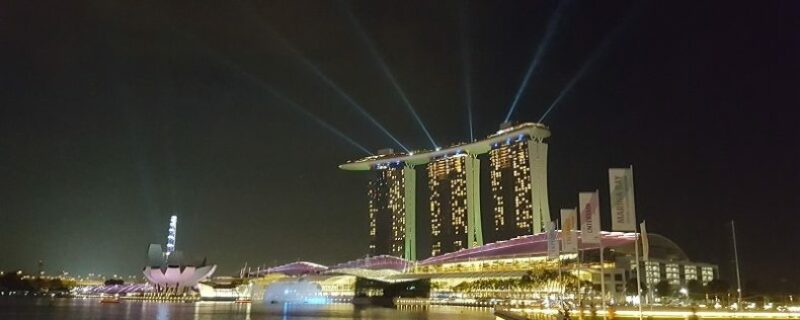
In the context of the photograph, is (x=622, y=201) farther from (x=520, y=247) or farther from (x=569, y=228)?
(x=520, y=247)

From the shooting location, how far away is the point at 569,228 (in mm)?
42906

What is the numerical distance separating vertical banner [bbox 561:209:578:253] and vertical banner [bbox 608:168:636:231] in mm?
9507

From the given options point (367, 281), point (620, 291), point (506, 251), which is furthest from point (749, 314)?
point (367, 281)

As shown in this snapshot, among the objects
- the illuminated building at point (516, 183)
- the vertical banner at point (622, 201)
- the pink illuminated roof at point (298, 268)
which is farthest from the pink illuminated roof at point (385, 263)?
the vertical banner at point (622, 201)

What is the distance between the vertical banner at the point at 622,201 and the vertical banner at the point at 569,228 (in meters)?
9.51

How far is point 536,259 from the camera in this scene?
124375 mm

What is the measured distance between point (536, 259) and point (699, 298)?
92.9 feet

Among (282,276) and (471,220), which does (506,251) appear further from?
(282,276)

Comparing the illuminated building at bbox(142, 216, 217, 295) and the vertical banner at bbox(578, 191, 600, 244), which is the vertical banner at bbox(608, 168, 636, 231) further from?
the illuminated building at bbox(142, 216, 217, 295)

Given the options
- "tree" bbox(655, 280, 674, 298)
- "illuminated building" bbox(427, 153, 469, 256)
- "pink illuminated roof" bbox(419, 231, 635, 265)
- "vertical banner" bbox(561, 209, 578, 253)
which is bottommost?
"tree" bbox(655, 280, 674, 298)

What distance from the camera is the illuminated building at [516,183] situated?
5664 inches

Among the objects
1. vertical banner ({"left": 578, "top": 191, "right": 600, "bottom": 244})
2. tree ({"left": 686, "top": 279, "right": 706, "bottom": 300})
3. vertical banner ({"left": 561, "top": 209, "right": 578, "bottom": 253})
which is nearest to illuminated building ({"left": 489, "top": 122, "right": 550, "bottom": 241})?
tree ({"left": 686, "top": 279, "right": 706, "bottom": 300})

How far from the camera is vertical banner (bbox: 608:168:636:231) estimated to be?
32.8m

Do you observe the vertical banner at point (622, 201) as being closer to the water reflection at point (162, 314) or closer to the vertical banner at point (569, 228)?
the vertical banner at point (569, 228)
